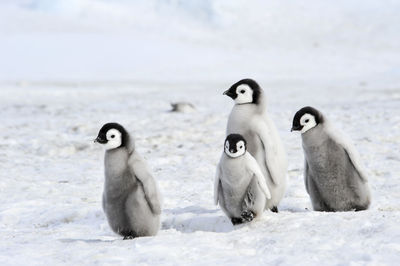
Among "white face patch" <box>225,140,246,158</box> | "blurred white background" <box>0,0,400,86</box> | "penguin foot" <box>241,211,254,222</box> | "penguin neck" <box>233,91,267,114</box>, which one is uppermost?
"blurred white background" <box>0,0,400,86</box>

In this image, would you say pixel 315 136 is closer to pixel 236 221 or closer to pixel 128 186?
pixel 236 221

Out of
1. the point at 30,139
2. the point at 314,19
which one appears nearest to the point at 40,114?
the point at 30,139

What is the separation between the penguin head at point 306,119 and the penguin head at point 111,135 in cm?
135

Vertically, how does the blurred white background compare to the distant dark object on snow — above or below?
above

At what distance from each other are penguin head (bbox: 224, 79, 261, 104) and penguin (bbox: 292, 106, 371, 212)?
1.56 ft

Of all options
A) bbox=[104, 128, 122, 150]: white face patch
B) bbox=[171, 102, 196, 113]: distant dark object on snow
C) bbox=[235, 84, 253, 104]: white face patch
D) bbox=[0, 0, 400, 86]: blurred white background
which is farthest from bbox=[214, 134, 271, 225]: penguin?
bbox=[0, 0, 400, 86]: blurred white background

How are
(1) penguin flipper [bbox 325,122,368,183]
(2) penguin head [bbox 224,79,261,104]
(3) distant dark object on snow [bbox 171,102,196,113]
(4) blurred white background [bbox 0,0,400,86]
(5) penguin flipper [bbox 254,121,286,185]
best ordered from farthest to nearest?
(4) blurred white background [bbox 0,0,400,86] < (3) distant dark object on snow [bbox 171,102,196,113] < (2) penguin head [bbox 224,79,261,104] < (5) penguin flipper [bbox 254,121,286,185] < (1) penguin flipper [bbox 325,122,368,183]

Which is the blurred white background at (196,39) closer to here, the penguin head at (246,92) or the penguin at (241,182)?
the penguin head at (246,92)

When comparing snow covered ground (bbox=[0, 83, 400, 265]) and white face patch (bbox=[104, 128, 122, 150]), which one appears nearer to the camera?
snow covered ground (bbox=[0, 83, 400, 265])

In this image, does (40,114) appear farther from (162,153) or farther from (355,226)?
(355,226)

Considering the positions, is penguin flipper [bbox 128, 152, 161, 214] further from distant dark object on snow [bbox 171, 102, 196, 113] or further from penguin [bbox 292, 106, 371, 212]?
distant dark object on snow [bbox 171, 102, 196, 113]

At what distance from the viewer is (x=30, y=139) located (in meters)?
9.90

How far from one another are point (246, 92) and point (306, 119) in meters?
0.60

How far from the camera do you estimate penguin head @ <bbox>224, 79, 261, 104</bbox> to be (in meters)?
5.29
